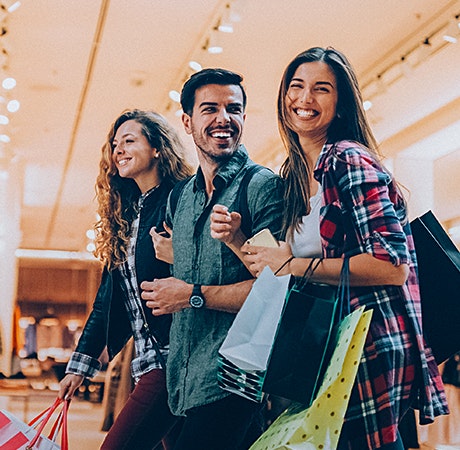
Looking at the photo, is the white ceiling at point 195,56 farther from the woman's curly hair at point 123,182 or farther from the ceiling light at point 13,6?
the woman's curly hair at point 123,182

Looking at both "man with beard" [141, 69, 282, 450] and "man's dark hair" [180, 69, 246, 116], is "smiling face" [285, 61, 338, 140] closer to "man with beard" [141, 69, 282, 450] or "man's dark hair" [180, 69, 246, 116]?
"man with beard" [141, 69, 282, 450]

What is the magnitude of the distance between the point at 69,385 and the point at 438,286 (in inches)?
55.0

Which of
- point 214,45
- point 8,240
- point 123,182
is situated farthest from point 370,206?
point 8,240

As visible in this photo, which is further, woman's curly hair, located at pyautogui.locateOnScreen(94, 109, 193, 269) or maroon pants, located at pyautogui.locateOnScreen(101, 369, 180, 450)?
woman's curly hair, located at pyautogui.locateOnScreen(94, 109, 193, 269)

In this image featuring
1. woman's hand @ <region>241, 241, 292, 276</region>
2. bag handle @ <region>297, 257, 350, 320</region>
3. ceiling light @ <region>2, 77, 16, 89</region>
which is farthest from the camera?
ceiling light @ <region>2, 77, 16, 89</region>

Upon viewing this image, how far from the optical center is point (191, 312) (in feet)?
7.51

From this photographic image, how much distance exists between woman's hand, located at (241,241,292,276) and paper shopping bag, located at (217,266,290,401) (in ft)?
0.30

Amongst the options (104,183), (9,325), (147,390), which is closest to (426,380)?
(147,390)

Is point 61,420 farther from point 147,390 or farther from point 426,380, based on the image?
point 426,380

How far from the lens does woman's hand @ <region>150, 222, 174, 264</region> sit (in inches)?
104

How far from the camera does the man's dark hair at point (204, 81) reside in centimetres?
244

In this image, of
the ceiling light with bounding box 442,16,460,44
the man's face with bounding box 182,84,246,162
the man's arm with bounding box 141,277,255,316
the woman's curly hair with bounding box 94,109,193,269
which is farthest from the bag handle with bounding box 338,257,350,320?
the ceiling light with bounding box 442,16,460,44

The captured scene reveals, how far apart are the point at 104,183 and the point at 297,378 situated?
1526mm

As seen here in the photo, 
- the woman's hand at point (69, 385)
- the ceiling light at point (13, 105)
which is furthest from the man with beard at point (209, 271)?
the ceiling light at point (13, 105)
